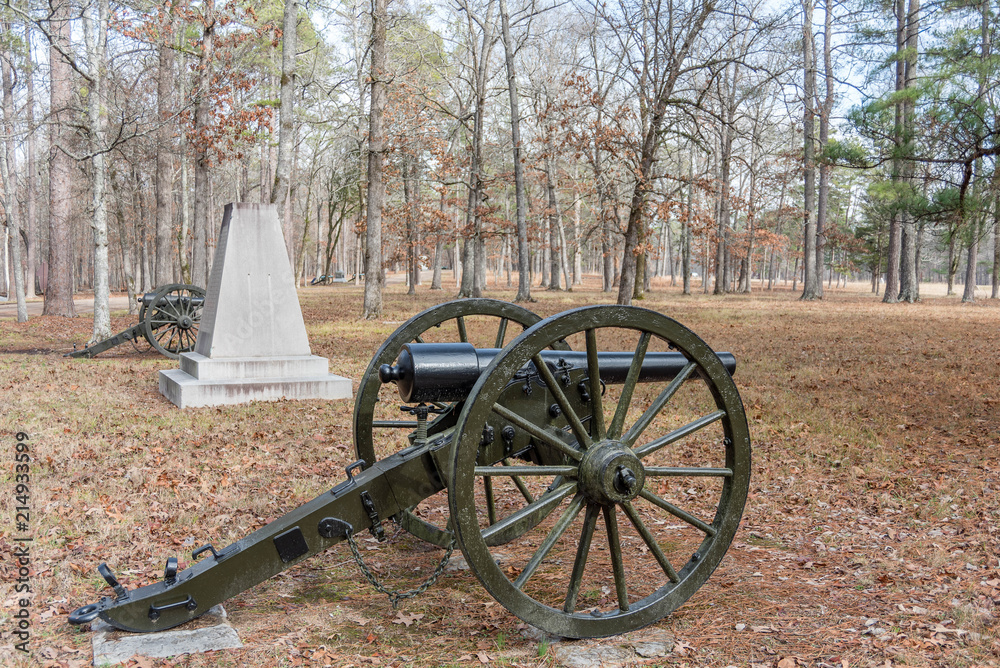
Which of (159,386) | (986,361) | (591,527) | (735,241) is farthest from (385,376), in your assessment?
(735,241)

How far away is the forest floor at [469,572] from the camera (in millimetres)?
3201

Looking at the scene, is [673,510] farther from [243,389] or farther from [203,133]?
[203,133]

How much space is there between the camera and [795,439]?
23.9ft

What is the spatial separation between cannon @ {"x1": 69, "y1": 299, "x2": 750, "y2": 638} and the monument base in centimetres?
505

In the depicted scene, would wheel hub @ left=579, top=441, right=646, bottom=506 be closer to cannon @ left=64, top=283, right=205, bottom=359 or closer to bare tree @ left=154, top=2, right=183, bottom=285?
cannon @ left=64, top=283, right=205, bottom=359

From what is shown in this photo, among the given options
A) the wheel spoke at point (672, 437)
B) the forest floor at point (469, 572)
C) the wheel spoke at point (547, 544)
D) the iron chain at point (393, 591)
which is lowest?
the forest floor at point (469, 572)

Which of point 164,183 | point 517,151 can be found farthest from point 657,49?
point 164,183

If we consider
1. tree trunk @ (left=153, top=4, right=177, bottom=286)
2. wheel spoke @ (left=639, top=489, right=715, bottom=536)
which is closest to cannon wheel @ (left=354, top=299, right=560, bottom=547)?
wheel spoke @ (left=639, top=489, right=715, bottom=536)

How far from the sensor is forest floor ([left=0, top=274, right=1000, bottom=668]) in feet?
10.5

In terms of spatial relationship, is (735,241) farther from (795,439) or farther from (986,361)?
(795,439)

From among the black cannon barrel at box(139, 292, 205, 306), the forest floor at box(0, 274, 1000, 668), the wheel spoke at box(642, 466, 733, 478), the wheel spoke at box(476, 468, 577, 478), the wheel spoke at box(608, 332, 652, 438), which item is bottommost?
the forest floor at box(0, 274, 1000, 668)

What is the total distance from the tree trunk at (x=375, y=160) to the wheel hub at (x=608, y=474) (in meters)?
15.2

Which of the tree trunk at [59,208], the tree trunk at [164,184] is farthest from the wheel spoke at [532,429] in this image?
the tree trunk at [164,184]

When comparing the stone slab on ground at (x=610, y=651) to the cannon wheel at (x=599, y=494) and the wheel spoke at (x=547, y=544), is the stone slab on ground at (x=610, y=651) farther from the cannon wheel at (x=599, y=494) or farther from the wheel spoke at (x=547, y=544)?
the wheel spoke at (x=547, y=544)
